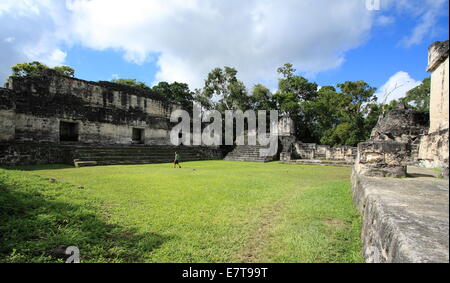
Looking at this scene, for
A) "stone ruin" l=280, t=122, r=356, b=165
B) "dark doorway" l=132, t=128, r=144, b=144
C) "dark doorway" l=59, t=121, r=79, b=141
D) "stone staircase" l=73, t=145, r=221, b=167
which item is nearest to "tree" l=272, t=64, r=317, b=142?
"stone ruin" l=280, t=122, r=356, b=165

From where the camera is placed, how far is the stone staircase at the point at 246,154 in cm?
1431

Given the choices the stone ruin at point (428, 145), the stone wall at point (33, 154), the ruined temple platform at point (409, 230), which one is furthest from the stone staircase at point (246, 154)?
the ruined temple platform at point (409, 230)

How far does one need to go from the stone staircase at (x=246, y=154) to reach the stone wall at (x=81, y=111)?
17.6 ft

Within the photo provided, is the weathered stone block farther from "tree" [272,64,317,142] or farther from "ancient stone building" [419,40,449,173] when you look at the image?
"tree" [272,64,317,142]

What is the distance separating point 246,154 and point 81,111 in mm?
10348

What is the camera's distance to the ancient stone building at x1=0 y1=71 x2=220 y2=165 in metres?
9.11

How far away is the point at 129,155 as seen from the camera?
453 inches

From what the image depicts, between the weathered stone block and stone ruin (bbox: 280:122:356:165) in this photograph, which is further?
stone ruin (bbox: 280:122:356:165)

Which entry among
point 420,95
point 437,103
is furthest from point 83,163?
point 420,95

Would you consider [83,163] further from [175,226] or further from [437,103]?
[437,103]

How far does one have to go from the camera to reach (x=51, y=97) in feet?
36.9

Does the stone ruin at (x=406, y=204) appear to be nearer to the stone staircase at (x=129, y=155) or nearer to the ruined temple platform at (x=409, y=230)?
the ruined temple platform at (x=409, y=230)
